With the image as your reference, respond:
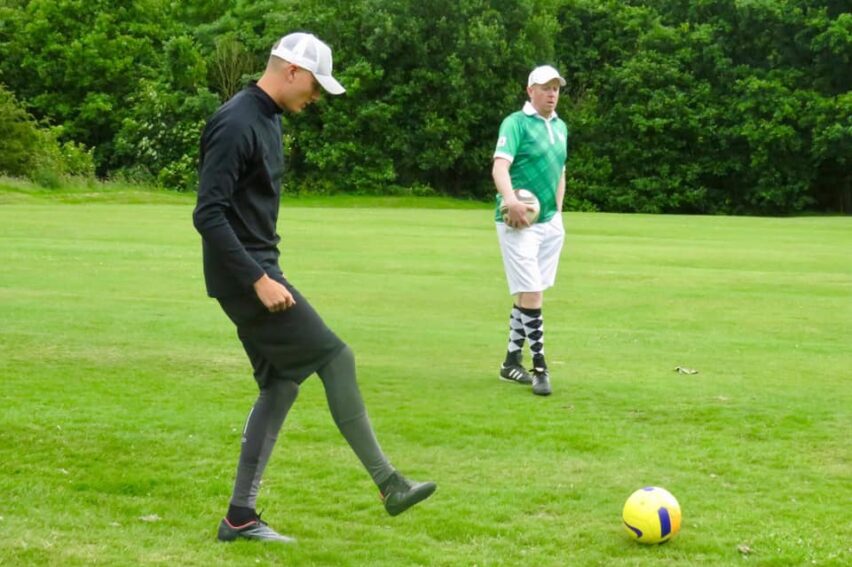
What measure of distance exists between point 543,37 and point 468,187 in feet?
27.2

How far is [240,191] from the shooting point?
555cm

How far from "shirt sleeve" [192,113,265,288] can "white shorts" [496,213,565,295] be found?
15.6ft

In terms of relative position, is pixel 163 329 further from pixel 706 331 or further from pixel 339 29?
pixel 339 29

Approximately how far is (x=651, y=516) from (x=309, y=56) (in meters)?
2.56

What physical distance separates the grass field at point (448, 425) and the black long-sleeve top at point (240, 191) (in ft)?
4.16

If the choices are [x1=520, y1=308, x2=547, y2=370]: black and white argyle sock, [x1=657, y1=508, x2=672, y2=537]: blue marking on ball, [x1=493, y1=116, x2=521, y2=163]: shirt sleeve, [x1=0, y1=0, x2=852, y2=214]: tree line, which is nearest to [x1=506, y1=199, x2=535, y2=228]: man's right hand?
[x1=493, y1=116, x2=521, y2=163]: shirt sleeve

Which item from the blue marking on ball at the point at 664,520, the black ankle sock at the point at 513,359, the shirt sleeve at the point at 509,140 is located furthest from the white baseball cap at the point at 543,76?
the blue marking on ball at the point at 664,520

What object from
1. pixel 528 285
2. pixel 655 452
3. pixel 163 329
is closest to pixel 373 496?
pixel 655 452

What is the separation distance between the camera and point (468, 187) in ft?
206

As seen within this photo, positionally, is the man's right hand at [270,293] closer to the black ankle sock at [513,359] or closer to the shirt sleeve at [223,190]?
the shirt sleeve at [223,190]

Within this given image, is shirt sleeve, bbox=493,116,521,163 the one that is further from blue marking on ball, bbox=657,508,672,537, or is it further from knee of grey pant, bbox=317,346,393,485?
blue marking on ball, bbox=657,508,672,537

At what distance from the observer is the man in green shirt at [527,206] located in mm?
9875

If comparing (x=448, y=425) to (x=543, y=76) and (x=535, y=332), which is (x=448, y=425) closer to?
(x=535, y=332)

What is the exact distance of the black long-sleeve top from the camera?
538 centimetres
